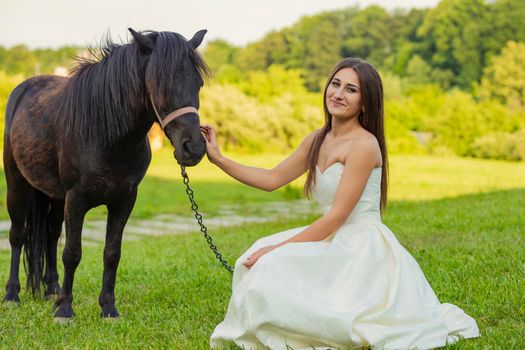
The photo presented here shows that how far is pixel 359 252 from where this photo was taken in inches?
117

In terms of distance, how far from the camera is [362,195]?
125 inches

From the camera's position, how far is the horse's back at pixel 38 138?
4.02m

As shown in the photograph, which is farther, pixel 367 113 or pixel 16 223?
pixel 16 223

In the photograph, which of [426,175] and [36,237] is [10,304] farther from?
[426,175]

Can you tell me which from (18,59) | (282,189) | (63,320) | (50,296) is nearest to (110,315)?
(63,320)

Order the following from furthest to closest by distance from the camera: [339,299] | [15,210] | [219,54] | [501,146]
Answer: [219,54], [501,146], [15,210], [339,299]

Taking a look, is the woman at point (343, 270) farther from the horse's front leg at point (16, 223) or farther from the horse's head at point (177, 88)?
the horse's front leg at point (16, 223)

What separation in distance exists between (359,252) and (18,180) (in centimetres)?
281

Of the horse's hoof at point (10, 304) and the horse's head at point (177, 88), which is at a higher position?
the horse's head at point (177, 88)

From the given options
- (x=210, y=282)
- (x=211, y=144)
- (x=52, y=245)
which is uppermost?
(x=211, y=144)

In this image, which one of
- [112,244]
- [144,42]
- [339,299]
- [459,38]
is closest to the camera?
[339,299]

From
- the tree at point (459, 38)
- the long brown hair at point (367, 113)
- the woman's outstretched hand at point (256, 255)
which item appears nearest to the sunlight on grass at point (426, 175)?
the long brown hair at point (367, 113)

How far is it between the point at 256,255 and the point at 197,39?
Answer: 127 centimetres

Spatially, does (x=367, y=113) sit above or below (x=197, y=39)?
below
